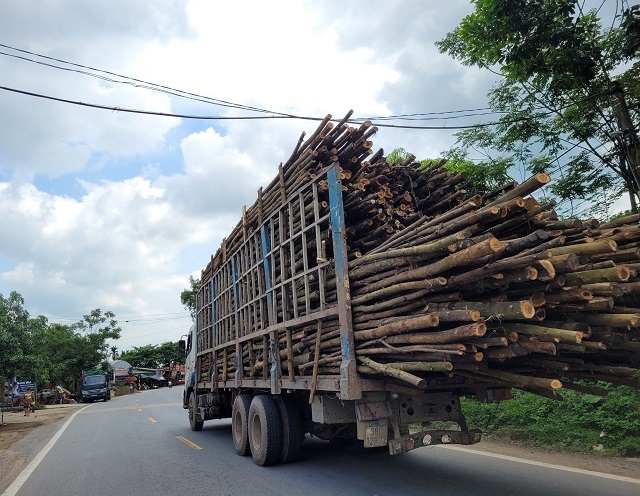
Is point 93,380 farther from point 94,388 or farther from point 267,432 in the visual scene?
point 267,432

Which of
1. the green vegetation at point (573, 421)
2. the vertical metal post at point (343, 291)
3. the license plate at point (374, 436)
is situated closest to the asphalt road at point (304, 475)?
the license plate at point (374, 436)

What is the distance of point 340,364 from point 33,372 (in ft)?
54.2

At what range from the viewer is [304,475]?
20.0 feet

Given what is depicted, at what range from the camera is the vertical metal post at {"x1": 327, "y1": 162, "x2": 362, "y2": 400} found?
4.49 m

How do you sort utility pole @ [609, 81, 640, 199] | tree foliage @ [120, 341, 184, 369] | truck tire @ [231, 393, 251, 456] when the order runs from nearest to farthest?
A: 1. truck tire @ [231, 393, 251, 456]
2. utility pole @ [609, 81, 640, 199]
3. tree foliage @ [120, 341, 184, 369]

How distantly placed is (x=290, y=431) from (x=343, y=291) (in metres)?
2.71

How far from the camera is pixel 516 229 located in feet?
12.5

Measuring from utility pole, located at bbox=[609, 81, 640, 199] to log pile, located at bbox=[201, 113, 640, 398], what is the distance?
4508 mm

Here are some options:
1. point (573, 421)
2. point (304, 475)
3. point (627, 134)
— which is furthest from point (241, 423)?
point (627, 134)

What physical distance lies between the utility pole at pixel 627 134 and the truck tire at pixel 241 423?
7.15 meters

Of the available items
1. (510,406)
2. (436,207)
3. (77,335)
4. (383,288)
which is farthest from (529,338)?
(77,335)

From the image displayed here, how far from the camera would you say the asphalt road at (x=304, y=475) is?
17.2ft

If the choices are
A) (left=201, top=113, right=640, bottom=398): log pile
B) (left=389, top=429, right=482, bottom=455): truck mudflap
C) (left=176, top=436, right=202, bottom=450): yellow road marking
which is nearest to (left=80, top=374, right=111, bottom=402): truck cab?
(left=176, top=436, right=202, bottom=450): yellow road marking

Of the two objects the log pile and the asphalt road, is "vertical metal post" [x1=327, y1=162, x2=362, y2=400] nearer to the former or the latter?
the log pile
